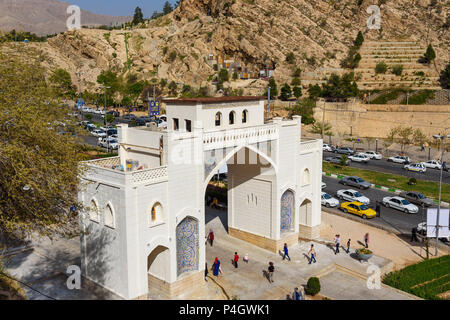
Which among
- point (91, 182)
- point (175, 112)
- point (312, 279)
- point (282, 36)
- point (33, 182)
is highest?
point (282, 36)

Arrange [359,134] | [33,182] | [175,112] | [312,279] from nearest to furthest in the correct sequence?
[33,182]
[312,279]
[175,112]
[359,134]

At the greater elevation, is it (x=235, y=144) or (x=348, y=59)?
(x=348, y=59)

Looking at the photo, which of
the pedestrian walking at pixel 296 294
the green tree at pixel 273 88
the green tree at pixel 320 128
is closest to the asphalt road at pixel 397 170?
the green tree at pixel 320 128

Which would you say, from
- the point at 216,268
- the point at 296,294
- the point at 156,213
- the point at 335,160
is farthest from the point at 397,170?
the point at 156,213

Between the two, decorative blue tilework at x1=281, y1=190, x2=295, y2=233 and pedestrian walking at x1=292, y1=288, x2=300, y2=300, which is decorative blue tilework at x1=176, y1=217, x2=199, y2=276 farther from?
decorative blue tilework at x1=281, y1=190, x2=295, y2=233

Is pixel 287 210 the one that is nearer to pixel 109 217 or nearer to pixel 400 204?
pixel 109 217

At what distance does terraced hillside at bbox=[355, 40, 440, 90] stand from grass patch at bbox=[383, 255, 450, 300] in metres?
53.8

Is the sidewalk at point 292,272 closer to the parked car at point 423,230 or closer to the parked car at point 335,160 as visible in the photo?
the parked car at point 423,230

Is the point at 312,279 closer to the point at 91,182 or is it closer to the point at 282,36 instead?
the point at 91,182

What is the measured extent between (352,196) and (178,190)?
1908cm

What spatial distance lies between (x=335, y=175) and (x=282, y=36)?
2064 inches

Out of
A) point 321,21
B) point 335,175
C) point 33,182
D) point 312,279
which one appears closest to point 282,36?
point 321,21

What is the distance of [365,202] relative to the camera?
31.9 metres

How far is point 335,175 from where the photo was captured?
3950 centimetres
